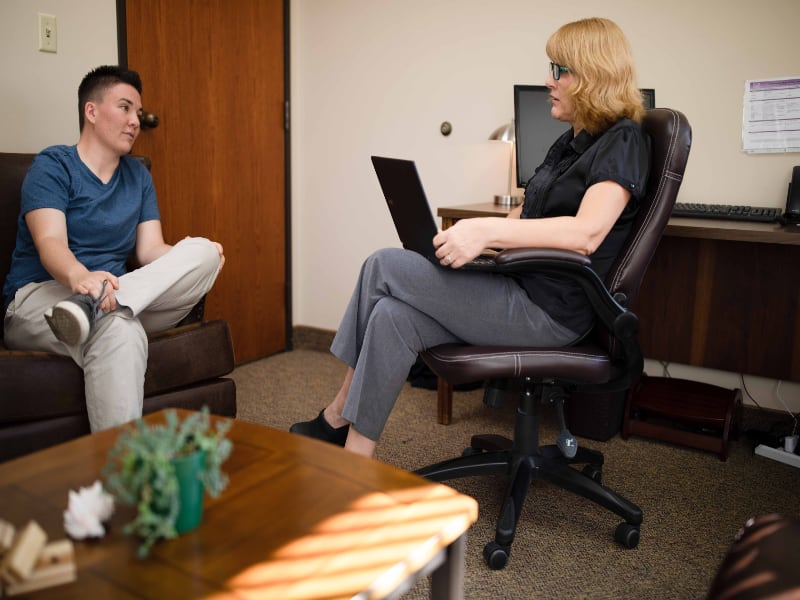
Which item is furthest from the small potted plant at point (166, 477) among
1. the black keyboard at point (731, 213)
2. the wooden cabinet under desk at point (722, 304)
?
the black keyboard at point (731, 213)

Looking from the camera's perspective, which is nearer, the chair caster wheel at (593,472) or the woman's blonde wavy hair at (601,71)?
the woman's blonde wavy hair at (601,71)

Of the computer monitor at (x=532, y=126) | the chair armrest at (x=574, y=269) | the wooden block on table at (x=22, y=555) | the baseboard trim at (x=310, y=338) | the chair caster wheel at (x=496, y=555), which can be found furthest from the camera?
the baseboard trim at (x=310, y=338)

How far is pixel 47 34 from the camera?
90.0 inches

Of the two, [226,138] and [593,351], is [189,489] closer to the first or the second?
[593,351]

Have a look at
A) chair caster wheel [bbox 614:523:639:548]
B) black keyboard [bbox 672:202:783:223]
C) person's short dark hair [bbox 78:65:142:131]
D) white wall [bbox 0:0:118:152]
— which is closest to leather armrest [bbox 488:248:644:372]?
chair caster wheel [bbox 614:523:639:548]

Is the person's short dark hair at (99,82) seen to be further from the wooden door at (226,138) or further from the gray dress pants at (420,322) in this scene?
the gray dress pants at (420,322)

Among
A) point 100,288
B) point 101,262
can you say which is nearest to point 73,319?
point 100,288

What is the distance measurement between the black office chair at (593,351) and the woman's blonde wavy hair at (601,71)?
0.07 meters

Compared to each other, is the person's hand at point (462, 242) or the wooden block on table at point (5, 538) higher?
the person's hand at point (462, 242)

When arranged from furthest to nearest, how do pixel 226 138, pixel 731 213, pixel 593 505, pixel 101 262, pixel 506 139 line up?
1. pixel 226 138
2. pixel 506 139
3. pixel 731 213
4. pixel 101 262
5. pixel 593 505

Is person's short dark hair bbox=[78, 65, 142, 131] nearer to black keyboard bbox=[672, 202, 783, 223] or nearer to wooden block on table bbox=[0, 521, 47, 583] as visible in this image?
wooden block on table bbox=[0, 521, 47, 583]

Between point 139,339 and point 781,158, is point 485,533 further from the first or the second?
point 781,158

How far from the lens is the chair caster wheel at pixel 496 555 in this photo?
158 cm

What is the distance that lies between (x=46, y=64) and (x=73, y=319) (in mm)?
Answer: 1109
